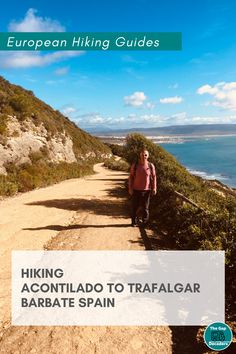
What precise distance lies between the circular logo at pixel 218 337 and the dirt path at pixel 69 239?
0.59 meters

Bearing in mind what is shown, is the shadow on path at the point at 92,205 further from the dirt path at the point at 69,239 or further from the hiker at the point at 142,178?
the hiker at the point at 142,178

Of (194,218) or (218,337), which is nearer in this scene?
(218,337)

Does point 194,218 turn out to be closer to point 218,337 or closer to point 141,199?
point 141,199

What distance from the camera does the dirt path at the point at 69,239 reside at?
4.65m

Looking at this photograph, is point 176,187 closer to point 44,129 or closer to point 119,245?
point 119,245

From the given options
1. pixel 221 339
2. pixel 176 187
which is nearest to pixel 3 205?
pixel 176 187

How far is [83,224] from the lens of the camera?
11.1 m

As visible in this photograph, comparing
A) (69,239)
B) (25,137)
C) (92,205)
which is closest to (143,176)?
(69,239)

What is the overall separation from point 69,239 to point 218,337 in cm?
554

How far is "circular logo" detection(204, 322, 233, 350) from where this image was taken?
454 cm

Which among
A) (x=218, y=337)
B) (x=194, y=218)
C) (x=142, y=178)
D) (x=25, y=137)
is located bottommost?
(x=218, y=337)

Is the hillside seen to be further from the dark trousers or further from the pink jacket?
the pink jacket

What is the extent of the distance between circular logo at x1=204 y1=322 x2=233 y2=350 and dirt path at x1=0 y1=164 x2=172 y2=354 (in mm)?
585

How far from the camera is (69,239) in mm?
9336
